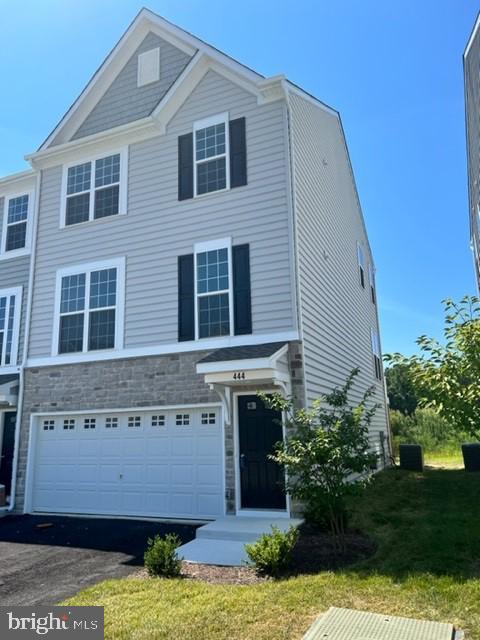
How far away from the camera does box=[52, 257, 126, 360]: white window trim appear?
11164mm

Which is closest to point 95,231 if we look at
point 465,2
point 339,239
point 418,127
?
point 339,239

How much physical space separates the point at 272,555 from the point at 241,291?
216 inches

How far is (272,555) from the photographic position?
5.77 metres

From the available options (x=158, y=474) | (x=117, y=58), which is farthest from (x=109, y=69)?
(x=158, y=474)

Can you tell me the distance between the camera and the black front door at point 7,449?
1200 centimetres

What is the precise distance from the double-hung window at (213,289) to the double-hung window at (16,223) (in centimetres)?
580

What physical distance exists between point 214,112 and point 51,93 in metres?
4.77

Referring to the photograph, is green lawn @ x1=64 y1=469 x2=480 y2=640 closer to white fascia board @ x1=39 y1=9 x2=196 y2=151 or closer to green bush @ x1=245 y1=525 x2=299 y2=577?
green bush @ x1=245 y1=525 x2=299 y2=577

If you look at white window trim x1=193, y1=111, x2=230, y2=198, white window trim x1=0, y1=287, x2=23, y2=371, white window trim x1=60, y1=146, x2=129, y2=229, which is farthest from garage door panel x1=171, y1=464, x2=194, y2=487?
white window trim x1=60, y1=146, x2=129, y2=229

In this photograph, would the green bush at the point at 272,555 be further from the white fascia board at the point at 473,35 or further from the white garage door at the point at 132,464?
the white fascia board at the point at 473,35

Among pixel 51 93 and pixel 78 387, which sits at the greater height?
pixel 51 93

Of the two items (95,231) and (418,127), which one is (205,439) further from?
(418,127)

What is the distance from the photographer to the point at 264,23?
407 inches

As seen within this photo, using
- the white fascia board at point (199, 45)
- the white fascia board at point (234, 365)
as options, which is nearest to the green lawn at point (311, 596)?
the white fascia board at point (234, 365)
